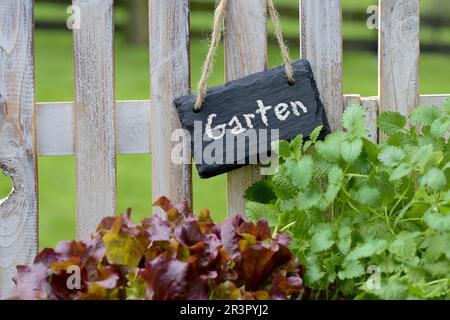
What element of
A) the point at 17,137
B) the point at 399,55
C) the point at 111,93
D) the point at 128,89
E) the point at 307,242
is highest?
the point at 128,89

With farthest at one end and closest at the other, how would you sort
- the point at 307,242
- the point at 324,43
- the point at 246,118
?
1. the point at 324,43
2. the point at 246,118
3. the point at 307,242

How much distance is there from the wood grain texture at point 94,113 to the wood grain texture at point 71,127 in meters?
0.04

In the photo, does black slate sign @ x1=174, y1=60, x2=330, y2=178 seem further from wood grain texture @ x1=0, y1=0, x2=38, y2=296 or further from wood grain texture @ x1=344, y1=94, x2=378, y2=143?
wood grain texture @ x1=0, y1=0, x2=38, y2=296

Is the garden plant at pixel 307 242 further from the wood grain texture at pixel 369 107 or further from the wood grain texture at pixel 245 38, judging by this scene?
the wood grain texture at pixel 245 38

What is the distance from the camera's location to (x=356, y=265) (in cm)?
226

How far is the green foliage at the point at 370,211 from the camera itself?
2.20 metres

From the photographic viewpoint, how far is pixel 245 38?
276 centimetres

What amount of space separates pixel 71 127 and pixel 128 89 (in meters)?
5.95

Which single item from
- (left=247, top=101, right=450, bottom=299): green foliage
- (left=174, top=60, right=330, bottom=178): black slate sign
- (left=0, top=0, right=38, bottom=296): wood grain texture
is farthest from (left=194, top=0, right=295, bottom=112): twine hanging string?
(left=0, top=0, right=38, bottom=296): wood grain texture

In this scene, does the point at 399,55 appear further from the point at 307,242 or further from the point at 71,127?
the point at 71,127

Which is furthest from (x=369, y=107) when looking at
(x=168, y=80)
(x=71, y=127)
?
(x=71, y=127)
